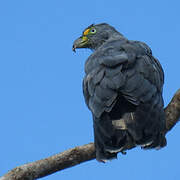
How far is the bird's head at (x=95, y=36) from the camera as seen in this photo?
845 cm

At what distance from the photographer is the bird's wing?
5.66 metres

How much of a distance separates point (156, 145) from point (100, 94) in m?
1.04

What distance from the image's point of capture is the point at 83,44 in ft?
27.9

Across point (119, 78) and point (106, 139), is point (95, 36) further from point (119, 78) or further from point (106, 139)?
point (106, 139)

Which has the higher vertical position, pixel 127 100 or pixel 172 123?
pixel 127 100

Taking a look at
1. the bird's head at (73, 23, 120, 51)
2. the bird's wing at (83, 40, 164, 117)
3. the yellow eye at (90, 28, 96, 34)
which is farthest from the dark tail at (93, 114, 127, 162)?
the yellow eye at (90, 28, 96, 34)

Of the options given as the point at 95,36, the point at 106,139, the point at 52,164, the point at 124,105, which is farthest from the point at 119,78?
the point at 95,36

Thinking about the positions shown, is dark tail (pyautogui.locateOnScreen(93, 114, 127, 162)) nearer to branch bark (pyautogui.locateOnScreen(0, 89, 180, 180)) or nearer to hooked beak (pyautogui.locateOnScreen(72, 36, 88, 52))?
branch bark (pyautogui.locateOnScreen(0, 89, 180, 180))

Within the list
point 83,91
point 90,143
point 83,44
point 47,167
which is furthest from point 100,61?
point 83,44

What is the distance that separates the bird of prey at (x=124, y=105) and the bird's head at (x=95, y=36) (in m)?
2.30

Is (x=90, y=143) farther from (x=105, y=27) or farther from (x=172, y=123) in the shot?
(x=105, y=27)

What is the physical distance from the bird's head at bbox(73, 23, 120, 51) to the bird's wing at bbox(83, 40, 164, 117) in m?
1.95

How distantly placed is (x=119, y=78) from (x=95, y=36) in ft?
9.61

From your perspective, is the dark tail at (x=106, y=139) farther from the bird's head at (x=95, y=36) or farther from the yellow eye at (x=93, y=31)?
the yellow eye at (x=93, y=31)
